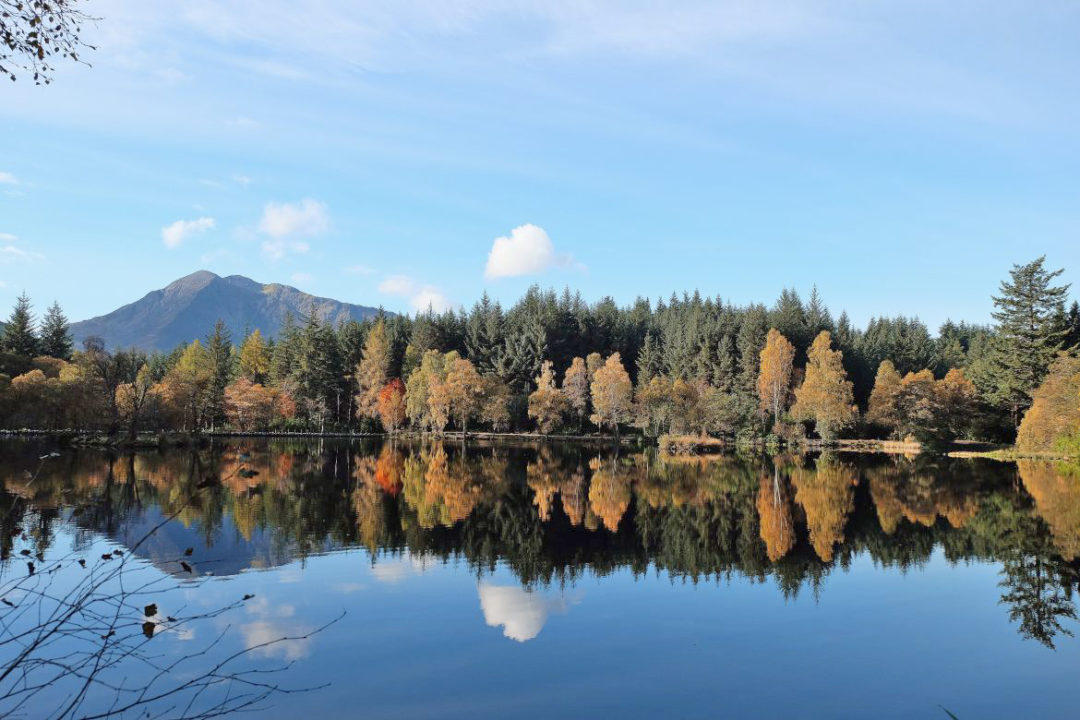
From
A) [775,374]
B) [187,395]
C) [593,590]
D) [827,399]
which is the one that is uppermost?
[775,374]

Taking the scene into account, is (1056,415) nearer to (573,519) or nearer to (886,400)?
(886,400)

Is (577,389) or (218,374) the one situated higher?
(218,374)

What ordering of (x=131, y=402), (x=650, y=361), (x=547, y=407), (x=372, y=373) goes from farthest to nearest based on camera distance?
1. (x=650, y=361)
2. (x=372, y=373)
3. (x=547, y=407)
4. (x=131, y=402)

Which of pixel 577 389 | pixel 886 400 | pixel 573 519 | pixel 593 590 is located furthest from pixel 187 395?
pixel 886 400

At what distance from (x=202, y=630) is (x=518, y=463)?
30183 mm

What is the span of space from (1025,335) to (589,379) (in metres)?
36.8

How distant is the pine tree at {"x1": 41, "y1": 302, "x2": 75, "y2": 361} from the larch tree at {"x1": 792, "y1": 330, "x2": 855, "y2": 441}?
68.9 meters

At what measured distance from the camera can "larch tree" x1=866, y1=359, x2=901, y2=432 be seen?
5747 cm

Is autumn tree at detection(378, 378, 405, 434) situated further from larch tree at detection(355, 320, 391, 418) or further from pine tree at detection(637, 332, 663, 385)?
pine tree at detection(637, 332, 663, 385)

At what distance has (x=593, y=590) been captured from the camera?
1394 cm

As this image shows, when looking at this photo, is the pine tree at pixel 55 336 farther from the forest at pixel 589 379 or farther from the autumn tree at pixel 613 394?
the autumn tree at pixel 613 394

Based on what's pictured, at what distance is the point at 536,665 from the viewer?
10.0m

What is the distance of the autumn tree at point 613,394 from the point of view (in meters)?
62.3

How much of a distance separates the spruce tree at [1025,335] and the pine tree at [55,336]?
8266 centimetres
